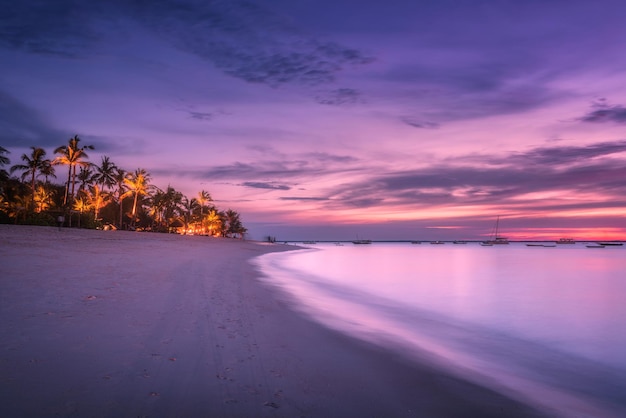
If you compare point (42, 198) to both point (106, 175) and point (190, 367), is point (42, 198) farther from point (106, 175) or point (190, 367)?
point (190, 367)

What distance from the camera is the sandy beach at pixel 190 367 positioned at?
4.32 metres

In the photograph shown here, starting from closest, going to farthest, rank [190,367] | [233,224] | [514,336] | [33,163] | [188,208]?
[190,367], [514,336], [33,163], [188,208], [233,224]

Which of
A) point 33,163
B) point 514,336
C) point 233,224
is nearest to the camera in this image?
point 514,336

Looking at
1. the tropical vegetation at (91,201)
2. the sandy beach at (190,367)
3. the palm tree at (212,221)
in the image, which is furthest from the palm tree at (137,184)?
the sandy beach at (190,367)

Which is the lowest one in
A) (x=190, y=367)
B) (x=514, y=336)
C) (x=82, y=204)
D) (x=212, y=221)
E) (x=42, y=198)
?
(x=514, y=336)

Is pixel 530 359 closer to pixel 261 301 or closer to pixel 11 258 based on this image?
pixel 261 301

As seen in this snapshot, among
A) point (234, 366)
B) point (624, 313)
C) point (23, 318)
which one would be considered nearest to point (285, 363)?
point (234, 366)

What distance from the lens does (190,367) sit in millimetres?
5395

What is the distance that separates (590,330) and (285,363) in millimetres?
12281

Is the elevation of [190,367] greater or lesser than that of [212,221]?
lesser

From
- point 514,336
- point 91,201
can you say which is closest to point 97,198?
point 91,201

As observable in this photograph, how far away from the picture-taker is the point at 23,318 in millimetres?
6789

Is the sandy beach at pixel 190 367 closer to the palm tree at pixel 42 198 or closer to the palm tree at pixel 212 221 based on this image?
the palm tree at pixel 42 198

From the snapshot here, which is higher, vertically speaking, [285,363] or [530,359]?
[285,363]
